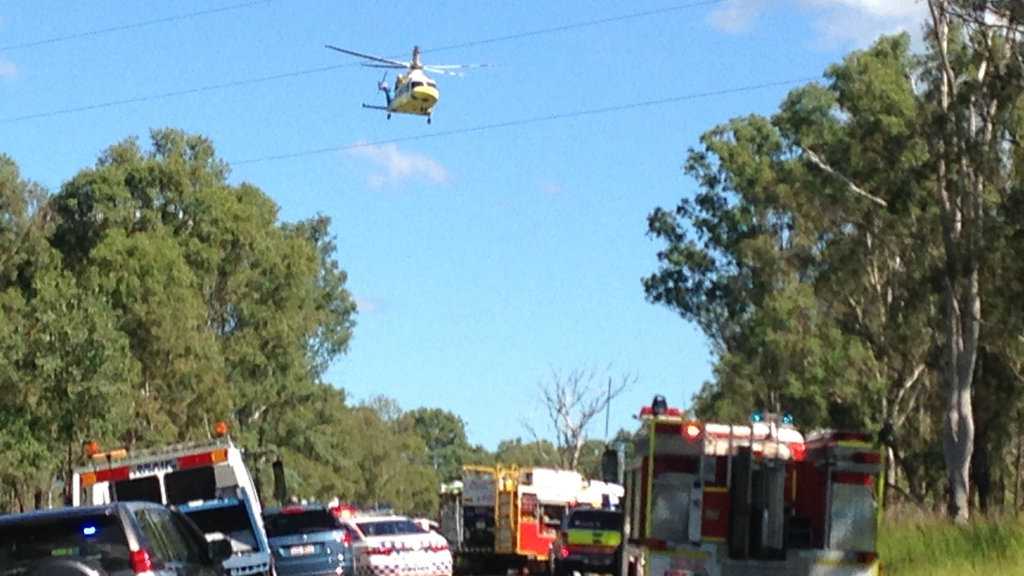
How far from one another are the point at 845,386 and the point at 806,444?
3993 centimetres

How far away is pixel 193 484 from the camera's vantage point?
24328 mm

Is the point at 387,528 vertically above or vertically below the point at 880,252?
below

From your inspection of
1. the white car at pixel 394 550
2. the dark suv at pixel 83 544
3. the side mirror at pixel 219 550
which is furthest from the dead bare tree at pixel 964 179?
the dark suv at pixel 83 544

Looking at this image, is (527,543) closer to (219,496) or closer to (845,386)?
(845,386)

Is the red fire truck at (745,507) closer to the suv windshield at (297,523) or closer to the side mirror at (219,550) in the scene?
the side mirror at (219,550)

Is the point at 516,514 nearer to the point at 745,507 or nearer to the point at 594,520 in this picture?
the point at 594,520

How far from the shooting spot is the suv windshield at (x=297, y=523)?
30.9 metres

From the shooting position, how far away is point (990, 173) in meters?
44.3

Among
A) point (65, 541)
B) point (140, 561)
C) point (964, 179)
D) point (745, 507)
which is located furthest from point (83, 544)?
point (964, 179)

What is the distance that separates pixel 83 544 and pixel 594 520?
2693cm

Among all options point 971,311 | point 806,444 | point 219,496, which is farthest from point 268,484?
point 806,444

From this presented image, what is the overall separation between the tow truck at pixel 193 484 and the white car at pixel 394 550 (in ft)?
38.5

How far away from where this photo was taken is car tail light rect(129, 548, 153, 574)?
13127mm

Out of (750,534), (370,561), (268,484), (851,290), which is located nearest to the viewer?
(750,534)
